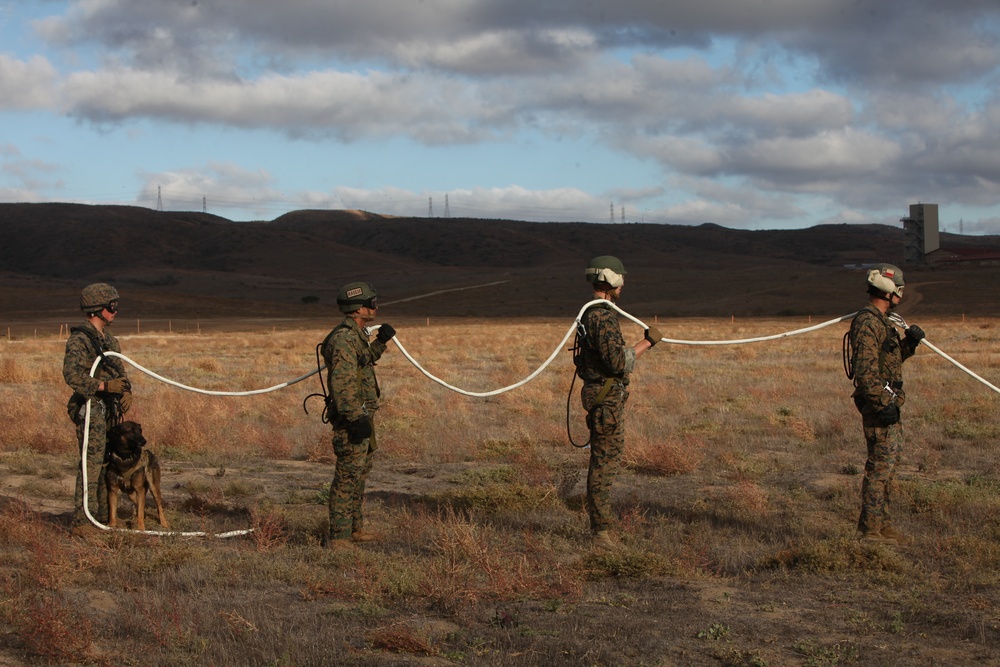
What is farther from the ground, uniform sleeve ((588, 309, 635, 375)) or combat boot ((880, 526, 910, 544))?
uniform sleeve ((588, 309, 635, 375))

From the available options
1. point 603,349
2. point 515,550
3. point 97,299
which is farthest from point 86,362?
point 603,349

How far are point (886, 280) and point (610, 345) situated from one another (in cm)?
212

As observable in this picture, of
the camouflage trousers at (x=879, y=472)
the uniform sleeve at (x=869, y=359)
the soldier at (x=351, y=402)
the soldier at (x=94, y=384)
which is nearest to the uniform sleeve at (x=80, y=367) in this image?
the soldier at (x=94, y=384)

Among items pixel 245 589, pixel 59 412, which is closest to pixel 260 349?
pixel 59 412

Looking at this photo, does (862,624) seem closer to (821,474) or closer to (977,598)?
(977,598)

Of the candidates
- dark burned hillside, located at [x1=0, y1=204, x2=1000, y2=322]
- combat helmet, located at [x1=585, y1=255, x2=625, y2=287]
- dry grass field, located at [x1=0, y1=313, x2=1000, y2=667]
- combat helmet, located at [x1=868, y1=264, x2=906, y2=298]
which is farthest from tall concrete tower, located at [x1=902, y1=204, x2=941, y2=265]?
combat helmet, located at [x1=585, y1=255, x2=625, y2=287]

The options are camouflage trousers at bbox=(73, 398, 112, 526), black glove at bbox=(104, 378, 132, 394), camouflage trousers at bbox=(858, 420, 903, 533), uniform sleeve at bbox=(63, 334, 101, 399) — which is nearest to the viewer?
camouflage trousers at bbox=(858, 420, 903, 533)

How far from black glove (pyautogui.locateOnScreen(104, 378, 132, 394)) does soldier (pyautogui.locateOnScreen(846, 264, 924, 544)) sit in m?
5.61

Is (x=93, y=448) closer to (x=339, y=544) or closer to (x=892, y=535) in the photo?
(x=339, y=544)

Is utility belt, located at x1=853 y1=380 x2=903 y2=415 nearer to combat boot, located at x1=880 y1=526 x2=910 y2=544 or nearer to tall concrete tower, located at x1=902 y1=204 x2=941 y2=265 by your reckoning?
combat boot, located at x1=880 y1=526 x2=910 y2=544

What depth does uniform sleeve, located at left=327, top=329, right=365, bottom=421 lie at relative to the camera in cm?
732

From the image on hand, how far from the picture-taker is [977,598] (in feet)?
19.9

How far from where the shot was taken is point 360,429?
7312 millimetres

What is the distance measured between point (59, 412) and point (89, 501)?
7649mm
